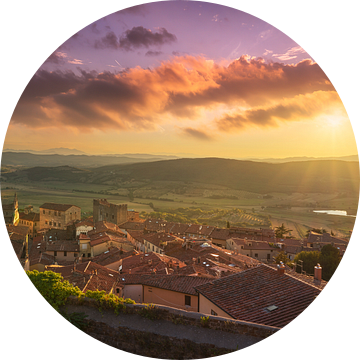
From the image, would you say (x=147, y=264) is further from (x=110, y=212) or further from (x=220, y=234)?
(x=110, y=212)

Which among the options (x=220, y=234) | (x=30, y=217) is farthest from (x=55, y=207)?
(x=220, y=234)

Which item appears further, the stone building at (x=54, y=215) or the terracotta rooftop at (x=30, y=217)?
the terracotta rooftop at (x=30, y=217)

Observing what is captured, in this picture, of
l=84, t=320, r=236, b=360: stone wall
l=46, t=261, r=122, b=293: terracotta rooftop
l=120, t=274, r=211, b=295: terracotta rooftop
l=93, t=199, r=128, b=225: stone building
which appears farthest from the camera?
l=93, t=199, r=128, b=225: stone building

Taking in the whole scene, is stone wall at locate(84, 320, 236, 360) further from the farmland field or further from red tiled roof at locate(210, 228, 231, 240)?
red tiled roof at locate(210, 228, 231, 240)

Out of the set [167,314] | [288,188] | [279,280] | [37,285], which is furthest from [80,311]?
[288,188]

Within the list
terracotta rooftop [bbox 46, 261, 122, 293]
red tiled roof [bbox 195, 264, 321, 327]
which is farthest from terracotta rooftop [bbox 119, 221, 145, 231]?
red tiled roof [bbox 195, 264, 321, 327]

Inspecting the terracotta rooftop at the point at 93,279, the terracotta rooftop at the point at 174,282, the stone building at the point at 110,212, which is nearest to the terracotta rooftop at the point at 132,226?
the stone building at the point at 110,212

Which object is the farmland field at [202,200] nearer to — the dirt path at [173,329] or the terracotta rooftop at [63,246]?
the terracotta rooftop at [63,246]
